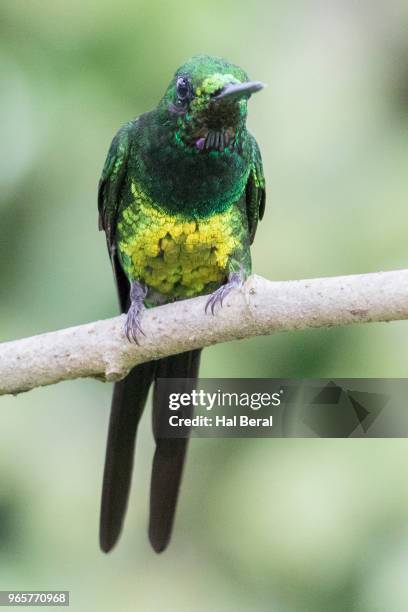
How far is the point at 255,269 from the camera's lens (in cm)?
393

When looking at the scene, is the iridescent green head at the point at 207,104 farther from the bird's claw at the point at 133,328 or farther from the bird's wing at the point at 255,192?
the bird's claw at the point at 133,328

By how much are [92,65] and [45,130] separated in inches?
14.5

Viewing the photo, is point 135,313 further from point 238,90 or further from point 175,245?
point 238,90

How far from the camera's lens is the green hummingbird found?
10.8 feet

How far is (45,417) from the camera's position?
148 inches

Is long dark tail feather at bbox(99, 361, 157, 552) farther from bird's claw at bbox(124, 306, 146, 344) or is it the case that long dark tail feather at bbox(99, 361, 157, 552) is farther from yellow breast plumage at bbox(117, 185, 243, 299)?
bird's claw at bbox(124, 306, 146, 344)

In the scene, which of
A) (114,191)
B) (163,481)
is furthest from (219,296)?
(163,481)

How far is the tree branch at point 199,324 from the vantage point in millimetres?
2699

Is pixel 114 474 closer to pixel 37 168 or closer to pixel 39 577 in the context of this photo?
pixel 39 577

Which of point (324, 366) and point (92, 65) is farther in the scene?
point (92, 65)

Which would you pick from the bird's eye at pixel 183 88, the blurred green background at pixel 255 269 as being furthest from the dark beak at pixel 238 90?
the blurred green background at pixel 255 269

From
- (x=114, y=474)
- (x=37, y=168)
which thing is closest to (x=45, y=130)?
(x=37, y=168)

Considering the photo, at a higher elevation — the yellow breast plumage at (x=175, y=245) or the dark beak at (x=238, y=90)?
the dark beak at (x=238, y=90)

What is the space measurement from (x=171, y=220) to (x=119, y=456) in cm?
89
